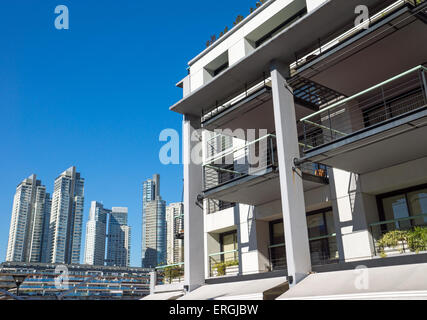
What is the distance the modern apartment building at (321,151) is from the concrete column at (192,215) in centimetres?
4

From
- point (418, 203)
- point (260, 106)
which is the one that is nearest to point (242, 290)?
point (418, 203)

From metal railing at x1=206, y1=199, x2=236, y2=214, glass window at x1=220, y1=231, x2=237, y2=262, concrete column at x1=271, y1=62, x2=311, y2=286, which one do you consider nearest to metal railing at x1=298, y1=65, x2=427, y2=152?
concrete column at x1=271, y1=62, x2=311, y2=286

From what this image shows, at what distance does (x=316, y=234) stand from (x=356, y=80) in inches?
200

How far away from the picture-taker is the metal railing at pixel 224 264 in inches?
609

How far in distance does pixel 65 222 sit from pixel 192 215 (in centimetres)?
16762

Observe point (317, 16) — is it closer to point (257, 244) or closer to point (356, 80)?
point (356, 80)

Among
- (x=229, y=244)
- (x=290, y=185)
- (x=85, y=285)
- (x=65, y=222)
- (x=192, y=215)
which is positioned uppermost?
(x=65, y=222)

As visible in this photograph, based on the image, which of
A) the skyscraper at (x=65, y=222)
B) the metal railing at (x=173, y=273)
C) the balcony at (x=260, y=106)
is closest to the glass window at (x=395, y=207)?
the balcony at (x=260, y=106)

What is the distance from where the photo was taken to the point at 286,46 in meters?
11.6

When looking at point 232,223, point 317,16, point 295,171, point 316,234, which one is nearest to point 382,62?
point 317,16

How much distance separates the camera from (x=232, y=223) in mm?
16094

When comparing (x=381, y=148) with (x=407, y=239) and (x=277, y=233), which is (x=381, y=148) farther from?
(x=277, y=233)

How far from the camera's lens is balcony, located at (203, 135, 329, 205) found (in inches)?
474

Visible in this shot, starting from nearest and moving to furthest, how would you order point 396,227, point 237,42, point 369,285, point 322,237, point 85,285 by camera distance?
point 369,285 < point 396,227 < point 322,237 < point 237,42 < point 85,285
